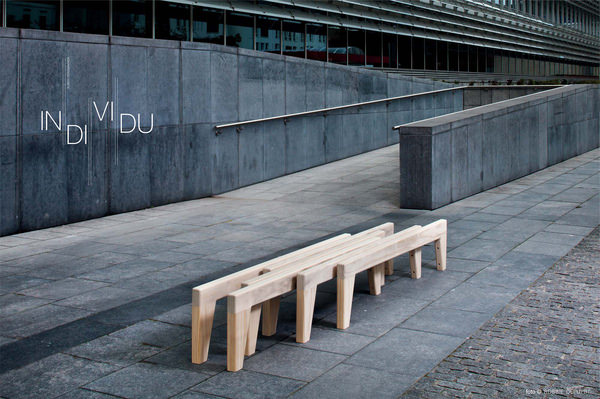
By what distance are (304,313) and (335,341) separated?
1.22 feet

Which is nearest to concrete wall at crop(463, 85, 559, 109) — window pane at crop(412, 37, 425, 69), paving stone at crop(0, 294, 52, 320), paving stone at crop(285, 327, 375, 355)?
window pane at crop(412, 37, 425, 69)

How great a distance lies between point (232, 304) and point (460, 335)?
2035mm

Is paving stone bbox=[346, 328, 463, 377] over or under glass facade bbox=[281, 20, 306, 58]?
under

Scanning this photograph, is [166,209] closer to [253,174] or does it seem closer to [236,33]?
[253,174]

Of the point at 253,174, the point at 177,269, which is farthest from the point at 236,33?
the point at 177,269

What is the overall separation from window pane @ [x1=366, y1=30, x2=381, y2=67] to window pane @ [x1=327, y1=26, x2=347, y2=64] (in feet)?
6.56

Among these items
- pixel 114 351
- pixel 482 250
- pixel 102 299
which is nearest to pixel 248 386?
pixel 114 351

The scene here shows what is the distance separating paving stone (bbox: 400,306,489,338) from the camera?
6.36 m

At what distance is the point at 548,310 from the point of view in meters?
6.92

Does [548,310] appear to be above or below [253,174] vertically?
below

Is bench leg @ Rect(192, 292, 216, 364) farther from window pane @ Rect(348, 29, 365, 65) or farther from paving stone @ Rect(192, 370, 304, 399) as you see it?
window pane @ Rect(348, 29, 365, 65)

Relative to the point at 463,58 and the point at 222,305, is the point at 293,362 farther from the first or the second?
the point at 463,58

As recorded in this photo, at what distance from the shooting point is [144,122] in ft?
43.2

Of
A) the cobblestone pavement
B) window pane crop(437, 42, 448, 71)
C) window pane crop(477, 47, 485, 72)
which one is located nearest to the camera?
the cobblestone pavement
